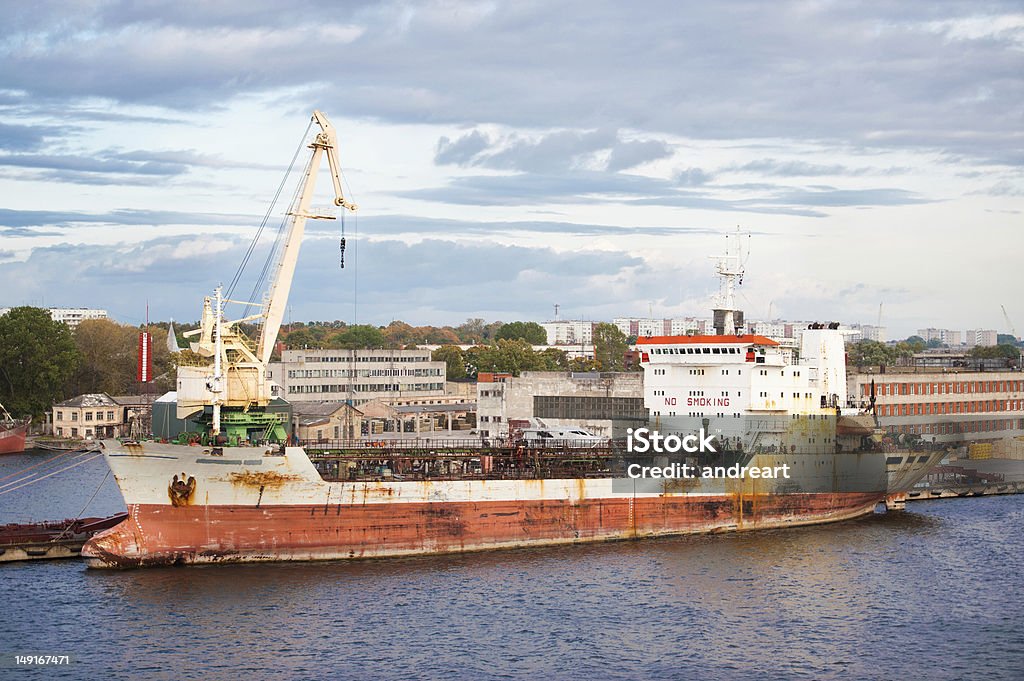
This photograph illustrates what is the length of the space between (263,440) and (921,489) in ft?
105

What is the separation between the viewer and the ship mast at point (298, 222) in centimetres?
3962

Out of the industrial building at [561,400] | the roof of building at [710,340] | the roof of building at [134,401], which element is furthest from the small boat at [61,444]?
the roof of building at [710,340]

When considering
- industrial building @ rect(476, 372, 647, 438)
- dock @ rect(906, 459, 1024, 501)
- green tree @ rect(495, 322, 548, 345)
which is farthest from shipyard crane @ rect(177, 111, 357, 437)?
green tree @ rect(495, 322, 548, 345)

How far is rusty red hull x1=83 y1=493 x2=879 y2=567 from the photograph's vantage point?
3369 cm

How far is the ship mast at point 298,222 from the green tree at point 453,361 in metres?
74.2

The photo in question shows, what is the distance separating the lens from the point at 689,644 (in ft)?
90.7

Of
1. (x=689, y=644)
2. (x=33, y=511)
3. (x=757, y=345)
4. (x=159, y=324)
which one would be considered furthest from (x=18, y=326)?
(x=159, y=324)

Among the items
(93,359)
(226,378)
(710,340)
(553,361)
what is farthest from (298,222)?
(553,361)

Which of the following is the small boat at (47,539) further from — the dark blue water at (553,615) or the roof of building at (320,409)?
the roof of building at (320,409)

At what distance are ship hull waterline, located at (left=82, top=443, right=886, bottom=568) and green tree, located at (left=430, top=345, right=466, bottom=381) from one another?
251 feet

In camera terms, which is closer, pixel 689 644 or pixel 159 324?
pixel 689 644

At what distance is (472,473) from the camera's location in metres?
37.5

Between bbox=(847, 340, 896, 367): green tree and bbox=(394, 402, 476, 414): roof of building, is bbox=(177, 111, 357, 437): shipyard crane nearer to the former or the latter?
bbox=(394, 402, 476, 414): roof of building

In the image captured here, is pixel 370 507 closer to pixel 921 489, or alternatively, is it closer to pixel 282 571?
pixel 282 571
